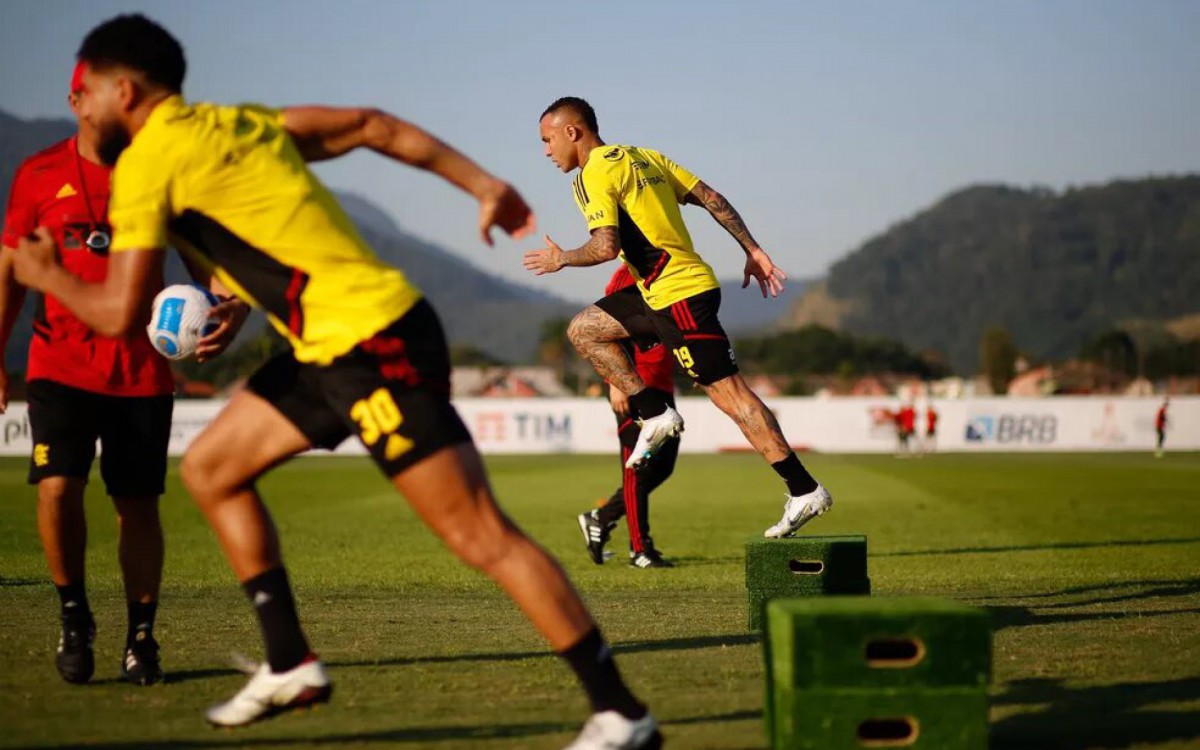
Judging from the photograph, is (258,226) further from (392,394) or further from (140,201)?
(392,394)

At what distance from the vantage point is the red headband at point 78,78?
16.0 ft

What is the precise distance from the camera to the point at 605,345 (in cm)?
947

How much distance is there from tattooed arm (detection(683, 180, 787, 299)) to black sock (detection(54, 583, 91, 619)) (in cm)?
448

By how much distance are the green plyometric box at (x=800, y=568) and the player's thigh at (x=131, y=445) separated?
3.04 m

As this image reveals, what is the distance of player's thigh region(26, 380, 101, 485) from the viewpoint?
6148 mm

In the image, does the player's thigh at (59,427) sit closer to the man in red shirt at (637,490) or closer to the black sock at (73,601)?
the black sock at (73,601)

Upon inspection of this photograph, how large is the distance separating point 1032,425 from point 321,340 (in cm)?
Result: 4450

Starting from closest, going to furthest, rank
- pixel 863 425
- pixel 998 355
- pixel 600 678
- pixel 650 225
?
pixel 600 678
pixel 650 225
pixel 863 425
pixel 998 355

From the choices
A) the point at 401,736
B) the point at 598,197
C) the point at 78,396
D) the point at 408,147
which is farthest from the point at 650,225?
the point at 401,736

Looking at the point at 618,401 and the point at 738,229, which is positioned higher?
the point at 738,229

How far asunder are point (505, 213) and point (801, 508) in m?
4.41

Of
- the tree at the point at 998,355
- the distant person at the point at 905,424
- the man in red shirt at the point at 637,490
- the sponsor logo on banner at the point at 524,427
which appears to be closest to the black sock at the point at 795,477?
the man in red shirt at the point at 637,490

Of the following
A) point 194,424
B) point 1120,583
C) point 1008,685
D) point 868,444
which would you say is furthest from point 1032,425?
point 1008,685

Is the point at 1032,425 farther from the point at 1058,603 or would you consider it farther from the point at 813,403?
the point at 1058,603
